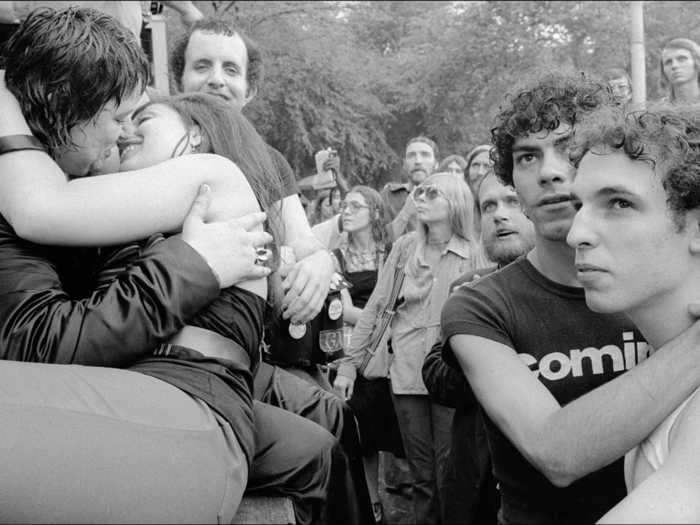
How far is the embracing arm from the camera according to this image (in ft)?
5.94

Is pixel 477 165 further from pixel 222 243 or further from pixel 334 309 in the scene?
pixel 222 243

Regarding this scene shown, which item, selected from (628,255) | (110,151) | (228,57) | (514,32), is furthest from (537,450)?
(514,32)

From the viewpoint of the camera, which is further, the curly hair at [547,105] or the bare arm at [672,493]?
the curly hair at [547,105]

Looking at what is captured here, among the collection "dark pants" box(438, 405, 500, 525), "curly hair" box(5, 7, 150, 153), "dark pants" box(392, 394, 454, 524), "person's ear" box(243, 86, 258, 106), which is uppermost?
"curly hair" box(5, 7, 150, 153)

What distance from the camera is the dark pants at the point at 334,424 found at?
2205 millimetres

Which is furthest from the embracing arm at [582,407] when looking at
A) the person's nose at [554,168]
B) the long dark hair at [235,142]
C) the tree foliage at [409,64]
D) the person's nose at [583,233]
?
the tree foliage at [409,64]

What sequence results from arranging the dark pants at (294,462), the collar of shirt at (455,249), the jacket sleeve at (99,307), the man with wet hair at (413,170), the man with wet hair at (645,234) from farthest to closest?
the man with wet hair at (413,170)
the collar of shirt at (455,249)
the dark pants at (294,462)
the man with wet hair at (645,234)
the jacket sleeve at (99,307)

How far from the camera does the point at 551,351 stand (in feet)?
7.64

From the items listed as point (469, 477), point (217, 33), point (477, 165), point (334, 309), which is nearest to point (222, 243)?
point (334, 309)

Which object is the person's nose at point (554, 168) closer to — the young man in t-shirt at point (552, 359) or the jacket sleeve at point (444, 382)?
the young man in t-shirt at point (552, 359)

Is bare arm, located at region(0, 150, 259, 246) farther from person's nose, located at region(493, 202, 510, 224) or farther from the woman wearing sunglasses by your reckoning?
the woman wearing sunglasses

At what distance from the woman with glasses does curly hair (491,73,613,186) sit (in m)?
2.75

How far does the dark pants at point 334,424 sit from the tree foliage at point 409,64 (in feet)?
45.4

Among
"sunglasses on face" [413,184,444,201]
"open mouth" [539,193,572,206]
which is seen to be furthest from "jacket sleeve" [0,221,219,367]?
"sunglasses on face" [413,184,444,201]
